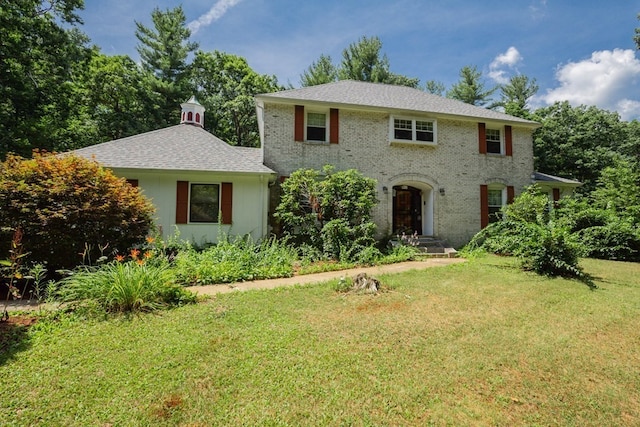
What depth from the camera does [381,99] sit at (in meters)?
12.7

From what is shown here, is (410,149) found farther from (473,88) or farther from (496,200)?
(473,88)

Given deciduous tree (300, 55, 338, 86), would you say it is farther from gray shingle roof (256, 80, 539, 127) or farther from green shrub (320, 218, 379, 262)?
green shrub (320, 218, 379, 262)

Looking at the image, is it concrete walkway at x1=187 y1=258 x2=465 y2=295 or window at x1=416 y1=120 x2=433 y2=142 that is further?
window at x1=416 y1=120 x2=433 y2=142

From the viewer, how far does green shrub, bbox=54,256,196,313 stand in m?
4.53

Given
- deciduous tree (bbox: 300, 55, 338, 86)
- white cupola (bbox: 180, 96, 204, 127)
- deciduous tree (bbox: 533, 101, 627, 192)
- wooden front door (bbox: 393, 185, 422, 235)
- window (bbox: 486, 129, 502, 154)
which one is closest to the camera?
wooden front door (bbox: 393, 185, 422, 235)

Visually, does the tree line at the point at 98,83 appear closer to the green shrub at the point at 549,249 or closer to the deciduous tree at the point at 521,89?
the green shrub at the point at 549,249

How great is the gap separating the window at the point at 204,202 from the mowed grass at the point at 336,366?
18.6 feet

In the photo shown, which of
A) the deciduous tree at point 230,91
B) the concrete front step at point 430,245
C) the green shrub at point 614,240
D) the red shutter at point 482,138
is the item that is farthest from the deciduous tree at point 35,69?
the green shrub at point 614,240

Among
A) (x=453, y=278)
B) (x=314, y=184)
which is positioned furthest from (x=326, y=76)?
(x=453, y=278)

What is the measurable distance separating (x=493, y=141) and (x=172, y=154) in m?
13.4

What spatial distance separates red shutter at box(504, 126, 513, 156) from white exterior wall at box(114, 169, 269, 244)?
10678mm

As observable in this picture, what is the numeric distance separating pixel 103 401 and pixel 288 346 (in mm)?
1833


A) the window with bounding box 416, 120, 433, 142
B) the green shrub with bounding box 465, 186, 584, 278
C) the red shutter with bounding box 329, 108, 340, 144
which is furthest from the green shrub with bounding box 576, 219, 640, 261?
the red shutter with bounding box 329, 108, 340, 144

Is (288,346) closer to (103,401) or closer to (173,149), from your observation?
(103,401)
